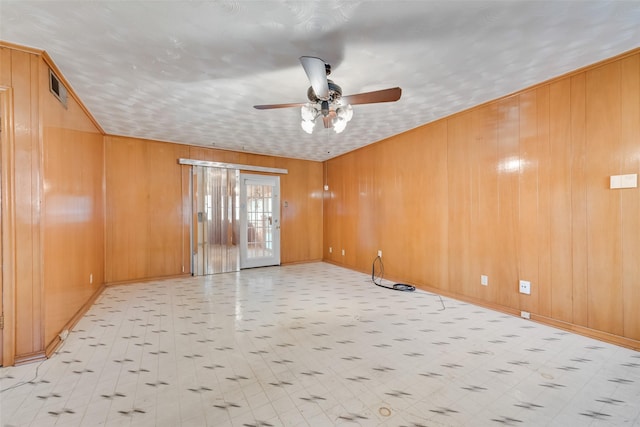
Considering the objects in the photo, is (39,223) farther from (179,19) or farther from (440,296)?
(440,296)

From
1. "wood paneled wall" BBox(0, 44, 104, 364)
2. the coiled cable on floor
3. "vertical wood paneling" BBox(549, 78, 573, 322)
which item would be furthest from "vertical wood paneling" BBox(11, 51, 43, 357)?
"vertical wood paneling" BBox(549, 78, 573, 322)

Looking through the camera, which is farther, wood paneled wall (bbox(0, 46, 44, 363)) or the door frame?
the door frame

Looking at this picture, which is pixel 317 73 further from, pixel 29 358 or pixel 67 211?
pixel 29 358

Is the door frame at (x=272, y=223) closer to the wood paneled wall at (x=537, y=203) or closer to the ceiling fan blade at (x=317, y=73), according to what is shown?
the wood paneled wall at (x=537, y=203)

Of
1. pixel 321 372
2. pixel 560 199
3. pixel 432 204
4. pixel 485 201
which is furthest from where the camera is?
pixel 432 204

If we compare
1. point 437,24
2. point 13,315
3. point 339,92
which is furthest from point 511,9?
point 13,315

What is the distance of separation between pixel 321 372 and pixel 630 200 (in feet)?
10.1

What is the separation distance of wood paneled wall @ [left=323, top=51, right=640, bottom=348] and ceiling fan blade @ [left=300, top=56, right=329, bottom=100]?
2498mm

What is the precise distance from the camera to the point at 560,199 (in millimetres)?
2789

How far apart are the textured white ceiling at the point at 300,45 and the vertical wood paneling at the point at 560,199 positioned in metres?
0.33

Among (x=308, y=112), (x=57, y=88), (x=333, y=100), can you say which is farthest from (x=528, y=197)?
(x=57, y=88)

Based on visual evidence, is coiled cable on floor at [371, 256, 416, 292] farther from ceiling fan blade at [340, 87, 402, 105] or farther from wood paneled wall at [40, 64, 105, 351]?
wood paneled wall at [40, 64, 105, 351]

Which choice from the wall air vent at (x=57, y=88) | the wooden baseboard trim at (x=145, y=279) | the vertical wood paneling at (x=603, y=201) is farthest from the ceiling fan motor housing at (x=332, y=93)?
the wooden baseboard trim at (x=145, y=279)

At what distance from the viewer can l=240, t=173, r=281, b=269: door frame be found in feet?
19.3
